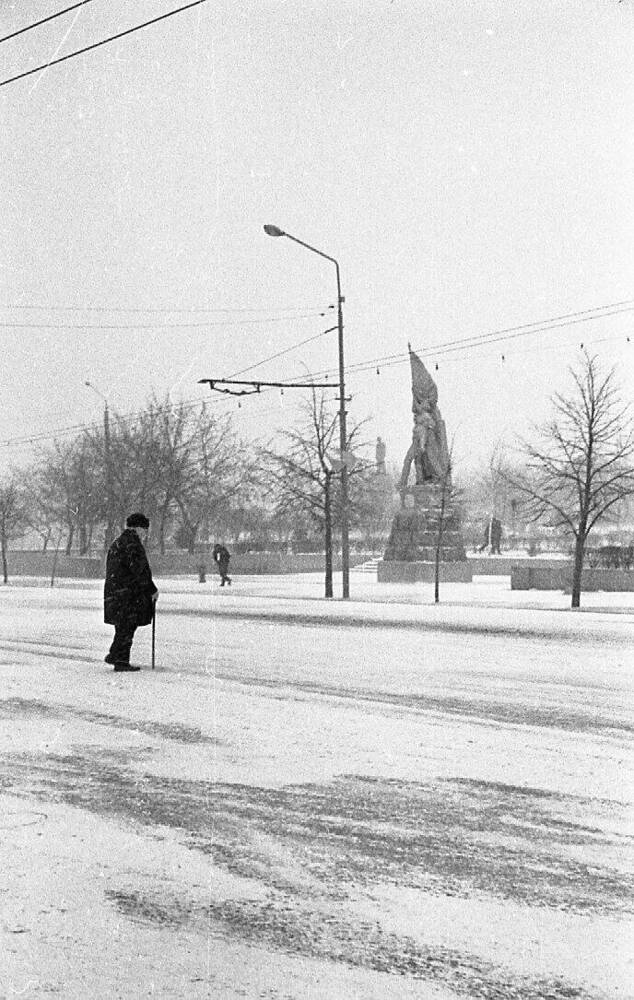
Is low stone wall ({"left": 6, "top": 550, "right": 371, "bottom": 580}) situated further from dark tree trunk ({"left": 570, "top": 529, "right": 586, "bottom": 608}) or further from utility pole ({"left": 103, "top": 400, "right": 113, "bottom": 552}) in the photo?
dark tree trunk ({"left": 570, "top": 529, "right": 586, "bottom": 608})

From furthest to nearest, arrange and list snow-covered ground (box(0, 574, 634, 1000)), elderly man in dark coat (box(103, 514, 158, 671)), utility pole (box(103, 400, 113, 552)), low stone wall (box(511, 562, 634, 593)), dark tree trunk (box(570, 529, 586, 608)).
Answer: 1. utility pole (box(103, 400, 113, 552))
2. low stone wall (box(511, 562, 634, 593))
3. dark tree trunk (box(570, 529, 586, 608))
4. elderly man in dark coat (box(103, 514, 158, 671))
5. snow-covered ground (box(0, 574, 634, 1000))

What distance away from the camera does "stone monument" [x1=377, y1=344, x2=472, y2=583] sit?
4441cm

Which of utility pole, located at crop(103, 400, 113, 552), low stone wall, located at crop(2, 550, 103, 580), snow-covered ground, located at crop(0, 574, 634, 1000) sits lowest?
snow-covered ground, located at crop(0, 574, 634, 1000)

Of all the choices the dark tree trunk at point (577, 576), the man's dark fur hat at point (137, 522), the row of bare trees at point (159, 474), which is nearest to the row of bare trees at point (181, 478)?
the row of bare trees at point (159, 474)

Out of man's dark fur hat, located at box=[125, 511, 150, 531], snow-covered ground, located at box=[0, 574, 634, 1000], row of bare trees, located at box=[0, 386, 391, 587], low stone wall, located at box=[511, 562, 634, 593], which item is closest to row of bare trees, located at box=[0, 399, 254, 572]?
row of bare trees, located at box=[0, 386, 391, 587]

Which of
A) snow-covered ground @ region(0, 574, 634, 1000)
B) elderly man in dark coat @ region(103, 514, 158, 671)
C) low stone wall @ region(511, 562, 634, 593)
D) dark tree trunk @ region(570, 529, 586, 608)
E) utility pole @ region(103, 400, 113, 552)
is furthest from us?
utility pole @ region(103, 400, 113, 552)

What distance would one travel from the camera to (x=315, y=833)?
5.91 meters

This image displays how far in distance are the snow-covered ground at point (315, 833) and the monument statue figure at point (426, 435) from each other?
32.1m

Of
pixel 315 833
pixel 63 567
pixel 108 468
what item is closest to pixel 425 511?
pixel 108 468

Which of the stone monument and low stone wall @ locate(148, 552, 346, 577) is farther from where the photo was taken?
low stone wall @ locate(148, 552, 346, 577)

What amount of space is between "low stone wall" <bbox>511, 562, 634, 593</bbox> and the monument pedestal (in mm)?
6019

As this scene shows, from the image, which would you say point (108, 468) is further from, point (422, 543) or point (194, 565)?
point (422, 543)

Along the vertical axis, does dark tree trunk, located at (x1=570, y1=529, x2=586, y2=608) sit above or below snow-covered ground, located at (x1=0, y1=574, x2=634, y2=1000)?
above

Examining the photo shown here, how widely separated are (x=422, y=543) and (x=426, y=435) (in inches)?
173
